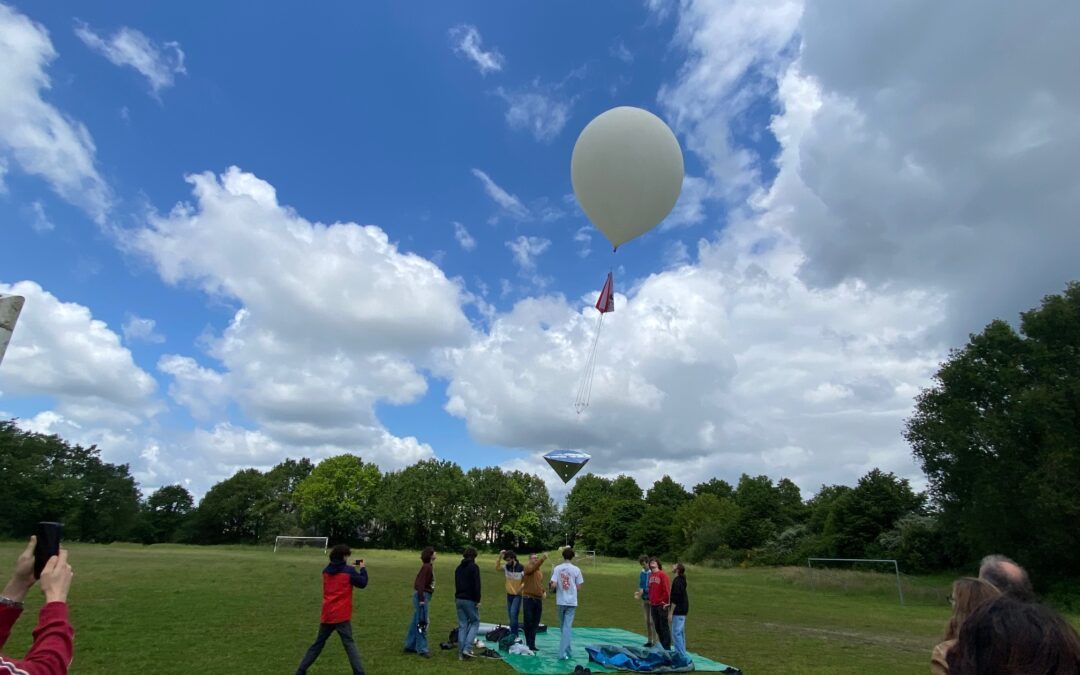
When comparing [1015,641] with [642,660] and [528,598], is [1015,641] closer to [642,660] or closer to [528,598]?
[642,660]

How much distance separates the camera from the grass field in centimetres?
1091

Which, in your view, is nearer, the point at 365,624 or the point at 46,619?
the point at 46,619

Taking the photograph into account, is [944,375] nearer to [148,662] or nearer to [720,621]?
[720,621]

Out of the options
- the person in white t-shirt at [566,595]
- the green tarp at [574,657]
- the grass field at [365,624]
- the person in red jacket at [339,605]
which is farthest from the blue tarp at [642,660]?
the person in red jacket at [339,605]

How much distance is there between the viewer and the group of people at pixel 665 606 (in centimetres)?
1212

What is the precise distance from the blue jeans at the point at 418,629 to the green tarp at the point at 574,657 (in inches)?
63.5

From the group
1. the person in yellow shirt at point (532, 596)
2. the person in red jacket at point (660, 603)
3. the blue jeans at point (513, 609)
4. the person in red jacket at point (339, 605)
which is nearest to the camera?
the person in red jacket at point (339, 605)

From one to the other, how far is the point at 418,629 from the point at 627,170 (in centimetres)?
985

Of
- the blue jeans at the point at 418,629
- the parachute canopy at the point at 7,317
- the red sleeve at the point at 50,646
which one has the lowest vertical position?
the blue jeans at the point at 418,629

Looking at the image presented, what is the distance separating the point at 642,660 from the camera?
1132 cm

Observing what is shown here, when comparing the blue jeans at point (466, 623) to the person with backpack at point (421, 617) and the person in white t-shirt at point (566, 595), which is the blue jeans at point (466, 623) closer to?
the person with backpack at point (421, 617)

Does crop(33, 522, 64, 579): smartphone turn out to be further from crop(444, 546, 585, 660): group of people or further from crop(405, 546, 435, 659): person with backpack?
crop(405, 546, 435, 659): person with backpack

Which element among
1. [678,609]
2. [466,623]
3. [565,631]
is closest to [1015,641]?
[565,631]

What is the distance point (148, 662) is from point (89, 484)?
280 feet
